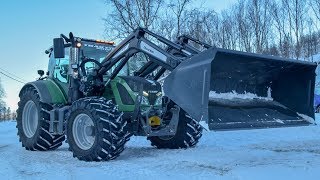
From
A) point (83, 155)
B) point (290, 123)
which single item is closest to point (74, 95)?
point (83, 155)

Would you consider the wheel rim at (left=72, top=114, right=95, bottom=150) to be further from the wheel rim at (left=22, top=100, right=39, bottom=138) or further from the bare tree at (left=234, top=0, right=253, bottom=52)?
the bare tree at (left=234, top=0, right=253, bottom=52)

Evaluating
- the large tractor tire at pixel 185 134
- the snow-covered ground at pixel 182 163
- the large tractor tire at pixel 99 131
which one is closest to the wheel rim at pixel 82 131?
the large tractor tire at pixel 99 131

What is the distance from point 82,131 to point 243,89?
8.79 feet

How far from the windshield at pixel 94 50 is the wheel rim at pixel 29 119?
1486mm

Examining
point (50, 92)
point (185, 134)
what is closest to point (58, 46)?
point (50, 92)

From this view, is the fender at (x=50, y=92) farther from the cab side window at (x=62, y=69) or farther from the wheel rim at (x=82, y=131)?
the wheel rim at (x=82, y=131)

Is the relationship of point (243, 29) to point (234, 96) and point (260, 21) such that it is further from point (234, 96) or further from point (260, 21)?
point (234, 96)

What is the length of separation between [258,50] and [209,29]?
5941 mm

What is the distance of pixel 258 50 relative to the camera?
3894 centimetres

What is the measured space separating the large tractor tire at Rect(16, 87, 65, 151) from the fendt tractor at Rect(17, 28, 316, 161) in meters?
0.02

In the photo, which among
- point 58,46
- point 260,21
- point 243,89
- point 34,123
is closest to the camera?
point 243,89

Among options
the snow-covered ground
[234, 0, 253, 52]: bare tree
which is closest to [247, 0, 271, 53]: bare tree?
[234, 0, 253, 52]: bare tree

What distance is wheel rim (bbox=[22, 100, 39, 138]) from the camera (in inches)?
364

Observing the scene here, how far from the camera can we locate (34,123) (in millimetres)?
9297
